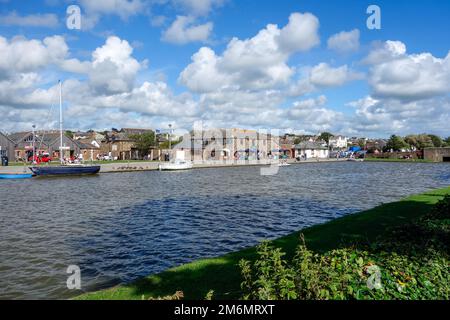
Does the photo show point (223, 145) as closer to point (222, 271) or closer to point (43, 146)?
point (43, 146)

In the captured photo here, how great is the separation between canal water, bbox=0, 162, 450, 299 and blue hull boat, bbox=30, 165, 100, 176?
19.4 meters

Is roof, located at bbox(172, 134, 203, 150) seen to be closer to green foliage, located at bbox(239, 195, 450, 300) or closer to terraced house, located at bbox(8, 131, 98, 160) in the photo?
terraced house, located at bbox(8, 131, 98, 160)

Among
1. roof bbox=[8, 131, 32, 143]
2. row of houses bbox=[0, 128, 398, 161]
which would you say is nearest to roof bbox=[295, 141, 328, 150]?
row of houses bbox=[0, 128, 398, 161]

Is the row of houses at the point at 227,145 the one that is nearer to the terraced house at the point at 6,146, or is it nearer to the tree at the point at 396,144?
the terraced house at the point at 6,146

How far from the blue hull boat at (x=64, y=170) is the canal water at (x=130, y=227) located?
1943 centimetres

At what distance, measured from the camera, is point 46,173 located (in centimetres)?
5766

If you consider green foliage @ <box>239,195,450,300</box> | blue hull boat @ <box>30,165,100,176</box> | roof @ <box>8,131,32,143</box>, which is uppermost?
roof @ <box>8,131,32,143</box>

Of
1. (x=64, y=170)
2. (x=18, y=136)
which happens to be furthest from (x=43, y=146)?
(x=64, y=170)

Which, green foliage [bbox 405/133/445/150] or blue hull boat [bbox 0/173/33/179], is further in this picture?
green foliage [bbox 405/133/445/150]

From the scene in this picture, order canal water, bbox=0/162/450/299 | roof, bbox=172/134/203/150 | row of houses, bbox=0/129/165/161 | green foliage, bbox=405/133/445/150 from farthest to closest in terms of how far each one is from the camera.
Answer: green foliage, bbox=405/133/445/150 < roof, bbox=172/134/203/150 < row of houses, bbox=0/129/165/161 < canal water, bbox=0/162/450/299

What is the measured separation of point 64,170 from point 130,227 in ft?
143

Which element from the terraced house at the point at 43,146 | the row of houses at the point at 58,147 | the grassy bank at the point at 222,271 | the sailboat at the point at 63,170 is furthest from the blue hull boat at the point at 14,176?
the grassy bank at the point at 222,271

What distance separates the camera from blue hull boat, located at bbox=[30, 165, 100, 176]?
187 ft

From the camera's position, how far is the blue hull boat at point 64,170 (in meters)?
57.1
